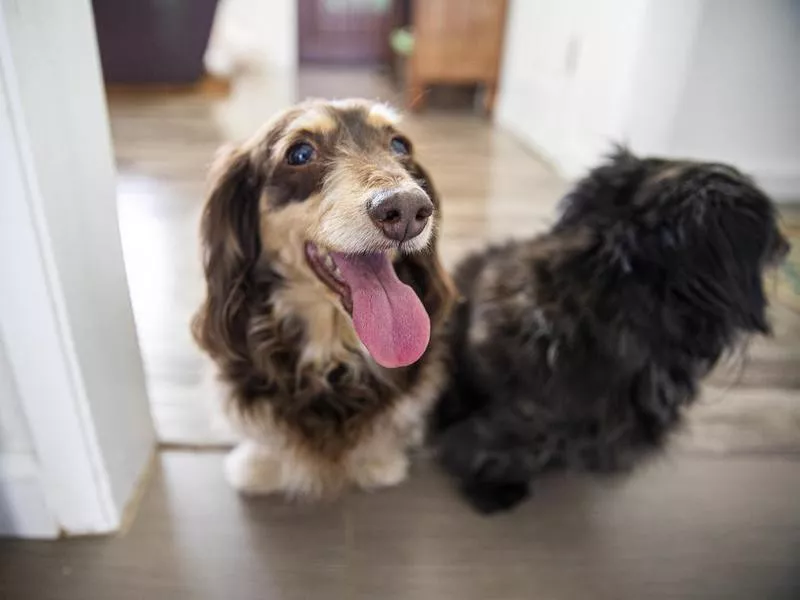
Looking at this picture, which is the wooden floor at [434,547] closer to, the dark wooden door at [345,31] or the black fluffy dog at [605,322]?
the black fluffy dog at [605,322]

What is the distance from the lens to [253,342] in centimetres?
116

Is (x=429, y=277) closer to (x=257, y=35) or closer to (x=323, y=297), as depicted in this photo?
(x=323, y=297)

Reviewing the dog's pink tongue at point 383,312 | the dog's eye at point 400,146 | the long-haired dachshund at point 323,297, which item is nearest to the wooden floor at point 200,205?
the dog's eye at point 400,146

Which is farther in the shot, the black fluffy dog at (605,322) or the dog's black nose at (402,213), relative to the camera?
the black fluffy dog at (605,322)

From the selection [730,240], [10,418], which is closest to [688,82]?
[730,240]

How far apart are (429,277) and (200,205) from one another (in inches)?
28.5

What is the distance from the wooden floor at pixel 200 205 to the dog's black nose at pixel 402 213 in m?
0.38

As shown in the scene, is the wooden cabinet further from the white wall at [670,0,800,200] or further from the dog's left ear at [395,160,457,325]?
the dog's left ear at [395,160,457,325]

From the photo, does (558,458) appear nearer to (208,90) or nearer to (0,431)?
(0,431)

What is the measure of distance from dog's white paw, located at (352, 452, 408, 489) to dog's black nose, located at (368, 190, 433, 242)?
632 millimetres

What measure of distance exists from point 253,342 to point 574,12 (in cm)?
259

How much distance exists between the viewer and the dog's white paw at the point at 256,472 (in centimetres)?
130

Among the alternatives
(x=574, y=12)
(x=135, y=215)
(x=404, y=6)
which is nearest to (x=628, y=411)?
(x=135, y=215)

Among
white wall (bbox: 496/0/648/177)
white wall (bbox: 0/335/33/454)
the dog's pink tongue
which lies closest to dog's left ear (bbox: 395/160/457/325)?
the dog's pink tongue
